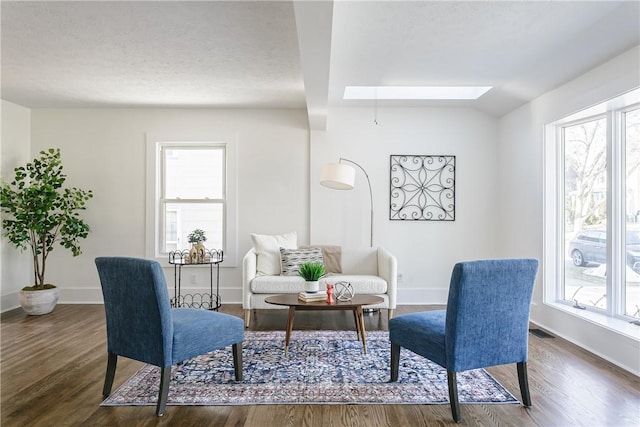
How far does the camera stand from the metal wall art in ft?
17.1

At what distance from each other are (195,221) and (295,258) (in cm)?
168

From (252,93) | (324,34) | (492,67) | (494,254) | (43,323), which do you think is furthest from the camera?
(494,254)

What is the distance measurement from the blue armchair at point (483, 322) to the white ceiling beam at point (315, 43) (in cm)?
157

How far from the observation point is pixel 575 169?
13.2ft

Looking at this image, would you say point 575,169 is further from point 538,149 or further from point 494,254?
point 494,254

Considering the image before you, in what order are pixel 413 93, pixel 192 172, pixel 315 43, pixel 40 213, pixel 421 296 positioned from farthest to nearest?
pixel 192 172 → pixel 421 296 → pixel 413 93 → pixel 40 213 → pixel 315 43

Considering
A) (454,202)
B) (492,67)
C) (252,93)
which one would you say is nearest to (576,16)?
(492,67)

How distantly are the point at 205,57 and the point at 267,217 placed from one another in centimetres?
225

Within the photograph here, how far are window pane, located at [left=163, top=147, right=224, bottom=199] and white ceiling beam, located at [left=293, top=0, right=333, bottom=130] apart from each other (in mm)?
1870

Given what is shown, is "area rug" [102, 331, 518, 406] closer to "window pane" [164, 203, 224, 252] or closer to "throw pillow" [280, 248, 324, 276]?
"throw pillow" [280, 248, 324, 276]

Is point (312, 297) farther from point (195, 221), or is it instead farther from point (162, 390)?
point (195, 221)

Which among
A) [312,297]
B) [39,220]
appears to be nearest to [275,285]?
[312,297]

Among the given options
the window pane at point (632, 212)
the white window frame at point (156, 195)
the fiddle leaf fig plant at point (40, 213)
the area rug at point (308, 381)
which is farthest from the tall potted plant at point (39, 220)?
the window pane at point (632, 212)

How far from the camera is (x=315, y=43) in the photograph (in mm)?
2639
